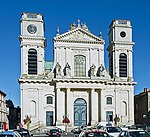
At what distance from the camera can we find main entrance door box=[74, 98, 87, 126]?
59594 mm

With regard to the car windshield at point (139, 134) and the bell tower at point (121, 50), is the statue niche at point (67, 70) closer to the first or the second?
the bell tower at point (121, 50)

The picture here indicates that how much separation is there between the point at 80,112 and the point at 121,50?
46.5 ft

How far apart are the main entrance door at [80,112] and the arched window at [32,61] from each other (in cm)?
942

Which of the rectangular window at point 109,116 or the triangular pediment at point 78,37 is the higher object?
the triangular pediment at point 78,37

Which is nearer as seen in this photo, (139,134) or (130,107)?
(139,134)

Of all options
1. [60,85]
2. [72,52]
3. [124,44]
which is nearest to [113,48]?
[124,44]

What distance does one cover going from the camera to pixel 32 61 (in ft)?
195

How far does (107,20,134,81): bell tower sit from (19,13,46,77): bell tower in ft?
44.2

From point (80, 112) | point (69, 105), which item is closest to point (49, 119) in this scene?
point (69, 105)

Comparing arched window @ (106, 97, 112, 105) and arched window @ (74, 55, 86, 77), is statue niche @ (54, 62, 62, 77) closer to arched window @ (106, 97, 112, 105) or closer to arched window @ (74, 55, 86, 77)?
arched window @ (74, 55, 86, 77)

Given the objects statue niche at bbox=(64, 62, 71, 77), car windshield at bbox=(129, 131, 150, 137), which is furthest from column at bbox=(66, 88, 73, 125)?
car windshield at bbox=(129, 131, 150, 137)

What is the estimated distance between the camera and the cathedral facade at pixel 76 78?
57.9 meters

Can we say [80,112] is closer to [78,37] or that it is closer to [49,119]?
[49,119]

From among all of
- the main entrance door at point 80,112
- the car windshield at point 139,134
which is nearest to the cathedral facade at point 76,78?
the main entrance door at point 80,112
